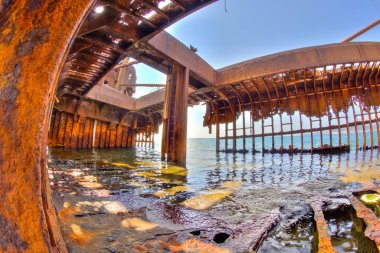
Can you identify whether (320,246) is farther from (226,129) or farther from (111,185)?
(226,129)

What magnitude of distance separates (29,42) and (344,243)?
2168 mm

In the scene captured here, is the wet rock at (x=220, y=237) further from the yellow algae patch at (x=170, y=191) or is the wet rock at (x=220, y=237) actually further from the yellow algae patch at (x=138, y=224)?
the yellow algae patch at (x=170, y=191)

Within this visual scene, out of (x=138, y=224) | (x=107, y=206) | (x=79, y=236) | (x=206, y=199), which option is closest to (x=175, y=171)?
(x=206, y=199)

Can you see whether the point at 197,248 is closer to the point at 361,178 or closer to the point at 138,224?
the point at 138,224

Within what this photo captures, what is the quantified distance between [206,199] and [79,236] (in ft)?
5.40

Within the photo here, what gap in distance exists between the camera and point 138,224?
1.78 m

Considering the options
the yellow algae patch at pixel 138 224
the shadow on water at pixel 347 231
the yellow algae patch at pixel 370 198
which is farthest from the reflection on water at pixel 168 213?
the yellow algae patch at pixel 370 198

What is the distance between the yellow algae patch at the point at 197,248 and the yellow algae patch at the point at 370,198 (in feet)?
6.74

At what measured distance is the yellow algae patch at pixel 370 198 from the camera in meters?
2.30

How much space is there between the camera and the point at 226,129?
15383mm

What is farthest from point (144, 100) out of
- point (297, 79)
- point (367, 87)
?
point (367, 87)

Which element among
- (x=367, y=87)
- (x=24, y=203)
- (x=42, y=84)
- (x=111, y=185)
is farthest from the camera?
(x=367, y=87)

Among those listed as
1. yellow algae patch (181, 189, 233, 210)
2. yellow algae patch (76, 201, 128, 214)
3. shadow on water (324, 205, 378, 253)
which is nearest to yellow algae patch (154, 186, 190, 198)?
yellow algae patch (181, 189, 233, 210)

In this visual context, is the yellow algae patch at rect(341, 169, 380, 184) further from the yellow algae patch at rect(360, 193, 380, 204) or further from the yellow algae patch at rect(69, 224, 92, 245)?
the yellow algae patch at rect(69, 224, 92, 245)
